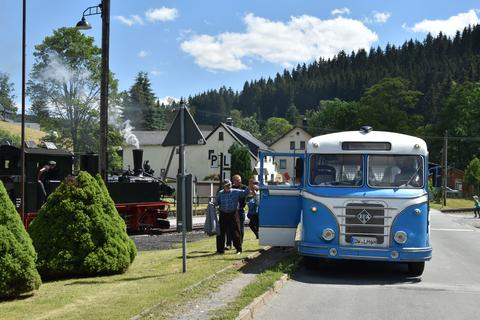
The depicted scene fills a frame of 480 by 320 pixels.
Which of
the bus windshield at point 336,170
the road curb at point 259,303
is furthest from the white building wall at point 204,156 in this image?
the road curb at point 259,303

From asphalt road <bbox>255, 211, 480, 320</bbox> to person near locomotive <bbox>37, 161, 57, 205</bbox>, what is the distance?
9.40 m

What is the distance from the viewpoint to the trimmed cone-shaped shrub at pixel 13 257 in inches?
293

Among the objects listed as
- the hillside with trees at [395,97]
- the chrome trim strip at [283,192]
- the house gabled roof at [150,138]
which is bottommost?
the chrome trim strip at [283,192]

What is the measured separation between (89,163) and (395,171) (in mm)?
11400

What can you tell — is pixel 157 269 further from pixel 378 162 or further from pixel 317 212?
pixel 378 162

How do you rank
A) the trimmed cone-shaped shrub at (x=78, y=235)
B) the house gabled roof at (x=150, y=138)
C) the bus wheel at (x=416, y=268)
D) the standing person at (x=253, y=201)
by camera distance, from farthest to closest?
1. the house gabled roof at (x=150, y=138)
2. the standing person at (x=253, y=201)
3. the bus wheel at (x=416, y=268)
4. the trimmed cone-shaped shrub at (x=78, y=235)

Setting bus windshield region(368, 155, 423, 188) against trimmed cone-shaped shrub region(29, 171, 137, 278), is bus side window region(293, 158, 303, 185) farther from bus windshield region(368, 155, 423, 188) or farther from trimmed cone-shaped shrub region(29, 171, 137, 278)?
trimmed cone-shaped shrub region(29, 171, 137, 278)

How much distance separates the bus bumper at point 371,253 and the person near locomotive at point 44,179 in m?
9.91

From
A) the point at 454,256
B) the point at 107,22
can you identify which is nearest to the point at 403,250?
the point at 454,256

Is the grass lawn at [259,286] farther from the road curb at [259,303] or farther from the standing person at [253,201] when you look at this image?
the standing person at [253,201]

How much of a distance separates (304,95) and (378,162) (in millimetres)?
176387

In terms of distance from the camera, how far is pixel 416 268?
10586 millimetres

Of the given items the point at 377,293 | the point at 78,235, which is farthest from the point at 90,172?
the point at 377,293

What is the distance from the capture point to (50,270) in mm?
9508
